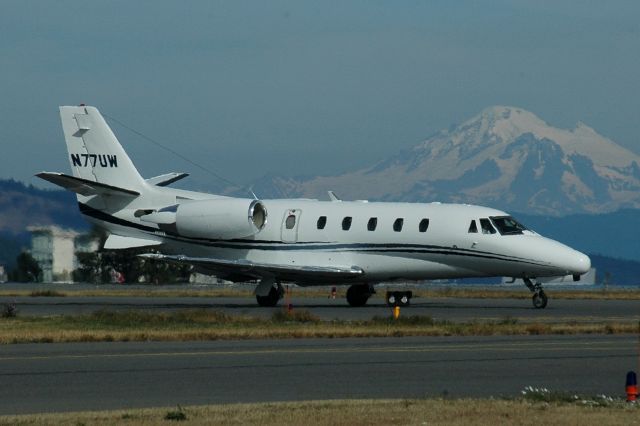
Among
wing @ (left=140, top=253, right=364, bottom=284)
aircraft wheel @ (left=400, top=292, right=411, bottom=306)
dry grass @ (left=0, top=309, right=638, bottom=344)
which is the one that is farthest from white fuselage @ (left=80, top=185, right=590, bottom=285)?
dry grass @ (left=0, top=309, right=638, bottom=344)

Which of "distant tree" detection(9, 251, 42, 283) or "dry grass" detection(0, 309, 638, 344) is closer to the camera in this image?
"dry grass" detection(0, 309, 638, 344)

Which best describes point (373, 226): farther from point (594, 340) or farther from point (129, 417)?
point (129, 417)

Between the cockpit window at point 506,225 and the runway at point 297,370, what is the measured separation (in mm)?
14516

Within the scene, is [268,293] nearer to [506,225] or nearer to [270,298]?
[270,298]

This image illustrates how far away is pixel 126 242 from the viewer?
4756 cm

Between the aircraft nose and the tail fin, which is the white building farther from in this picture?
the aircraft nose

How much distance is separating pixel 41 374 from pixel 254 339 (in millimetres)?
8132

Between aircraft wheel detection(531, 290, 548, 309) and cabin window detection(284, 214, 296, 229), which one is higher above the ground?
cabin window detection(284, 214, 296, 229)

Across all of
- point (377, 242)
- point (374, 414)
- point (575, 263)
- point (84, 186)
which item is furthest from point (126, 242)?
point (374, 414)

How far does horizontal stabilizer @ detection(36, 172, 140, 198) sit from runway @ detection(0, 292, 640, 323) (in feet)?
12.0

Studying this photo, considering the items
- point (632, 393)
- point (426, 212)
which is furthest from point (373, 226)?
point (632, 393)

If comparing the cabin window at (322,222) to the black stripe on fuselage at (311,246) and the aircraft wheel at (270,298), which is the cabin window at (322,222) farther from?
the aircraft wheel at (270,298)

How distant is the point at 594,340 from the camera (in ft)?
94.3

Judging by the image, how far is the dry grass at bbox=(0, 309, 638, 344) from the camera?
98.0 ft
